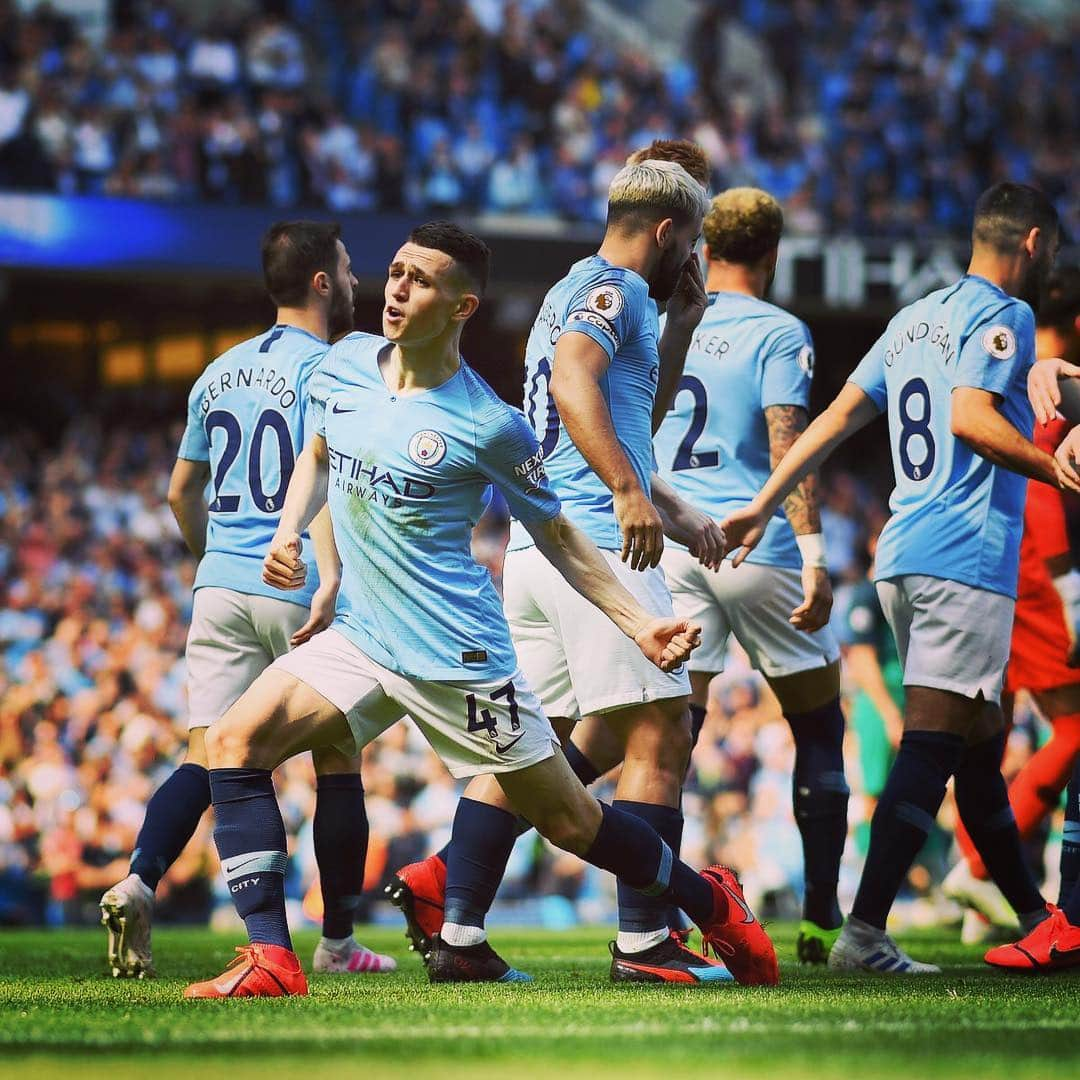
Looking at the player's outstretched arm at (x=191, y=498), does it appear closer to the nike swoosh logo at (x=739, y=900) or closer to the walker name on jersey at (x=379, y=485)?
the walker name on jersey at (x=379, y=485)

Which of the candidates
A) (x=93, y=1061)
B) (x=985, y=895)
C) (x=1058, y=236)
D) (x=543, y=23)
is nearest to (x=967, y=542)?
(x=1058, y=236)

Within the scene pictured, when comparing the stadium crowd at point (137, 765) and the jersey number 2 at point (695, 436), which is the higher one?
the jersey number 2 at point (695, 436)

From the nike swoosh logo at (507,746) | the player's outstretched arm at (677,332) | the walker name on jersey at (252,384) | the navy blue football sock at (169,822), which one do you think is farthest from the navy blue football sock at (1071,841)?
the walker name on jersey at (252,384)

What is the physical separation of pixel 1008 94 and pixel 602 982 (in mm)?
20841

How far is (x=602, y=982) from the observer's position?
5586 mm

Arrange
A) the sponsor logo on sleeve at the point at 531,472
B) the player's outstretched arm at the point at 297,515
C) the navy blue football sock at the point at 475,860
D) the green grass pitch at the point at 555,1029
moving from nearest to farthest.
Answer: the green grass pitch at the point at 555,1029 < the sponsor logo on sleeve at the point at 531,472 < the player's outstretched arm at the point at 297,515 < the navy blue football sock at the point at 475,860

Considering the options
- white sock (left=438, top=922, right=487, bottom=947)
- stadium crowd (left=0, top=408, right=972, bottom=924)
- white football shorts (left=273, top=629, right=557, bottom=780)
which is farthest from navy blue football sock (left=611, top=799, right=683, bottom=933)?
stadium crowd (left=0, top=408, right=972, bottom=924)

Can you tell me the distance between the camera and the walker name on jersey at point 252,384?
6371 millimetres

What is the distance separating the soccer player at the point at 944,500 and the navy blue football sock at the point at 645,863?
33.9 inches

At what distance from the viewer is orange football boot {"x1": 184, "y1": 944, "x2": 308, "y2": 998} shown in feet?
15.9

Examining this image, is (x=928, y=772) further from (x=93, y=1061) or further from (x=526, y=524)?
(x=93, y=1061)

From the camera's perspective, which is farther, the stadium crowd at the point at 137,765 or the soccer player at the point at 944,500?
the stadium crowd at the point at 137,765

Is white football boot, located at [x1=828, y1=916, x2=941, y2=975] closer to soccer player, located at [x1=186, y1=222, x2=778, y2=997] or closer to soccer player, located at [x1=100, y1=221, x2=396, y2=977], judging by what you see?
soccer player, located at [x1=186, y1=222, x2=778, y2=997]

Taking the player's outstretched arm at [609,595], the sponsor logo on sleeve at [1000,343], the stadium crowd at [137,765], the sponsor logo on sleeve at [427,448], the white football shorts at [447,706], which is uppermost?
the sponsor logo on sleeve at [1000,343]
